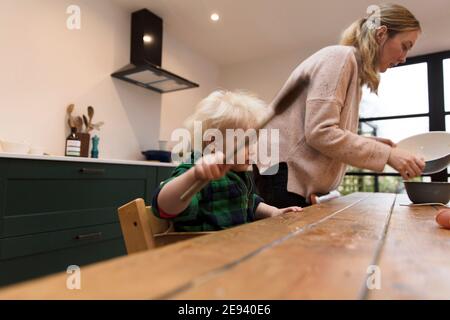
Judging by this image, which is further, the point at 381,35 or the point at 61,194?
the point at 61,194

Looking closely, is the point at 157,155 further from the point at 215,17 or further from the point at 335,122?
the point at 335,122

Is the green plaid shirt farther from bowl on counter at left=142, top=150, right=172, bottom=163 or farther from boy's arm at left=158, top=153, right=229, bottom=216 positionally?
bowl on counter at left=142, top=150, right=172, bottom=163

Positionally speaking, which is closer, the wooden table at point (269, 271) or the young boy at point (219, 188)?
the wooden table at point (269, 271)

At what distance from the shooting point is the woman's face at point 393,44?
1.03 m

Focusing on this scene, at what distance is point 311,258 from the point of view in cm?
32

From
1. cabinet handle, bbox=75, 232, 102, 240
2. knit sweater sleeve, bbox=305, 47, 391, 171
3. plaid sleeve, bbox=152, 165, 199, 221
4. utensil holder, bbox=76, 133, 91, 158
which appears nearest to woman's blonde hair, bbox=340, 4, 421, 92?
knit sweater sleeve, bbox=305, 47, 391, 171

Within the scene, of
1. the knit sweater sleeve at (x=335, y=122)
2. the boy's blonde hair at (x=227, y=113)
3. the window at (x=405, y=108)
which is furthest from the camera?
the window at (x=405, y=108)

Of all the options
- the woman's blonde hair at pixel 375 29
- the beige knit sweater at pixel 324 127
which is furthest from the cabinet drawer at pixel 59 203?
the woman's blonde hair at pixel 375 29

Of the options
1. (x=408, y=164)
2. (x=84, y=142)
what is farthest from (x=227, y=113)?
(x=84, y=142)

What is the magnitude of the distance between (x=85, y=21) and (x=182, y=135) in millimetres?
2104

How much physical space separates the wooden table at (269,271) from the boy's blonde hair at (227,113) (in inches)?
15.6

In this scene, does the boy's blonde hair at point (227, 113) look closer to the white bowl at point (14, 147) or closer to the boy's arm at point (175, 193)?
the boy's arm at point (175, 193)

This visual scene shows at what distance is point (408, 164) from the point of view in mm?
860

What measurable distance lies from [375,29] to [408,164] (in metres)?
0.49
